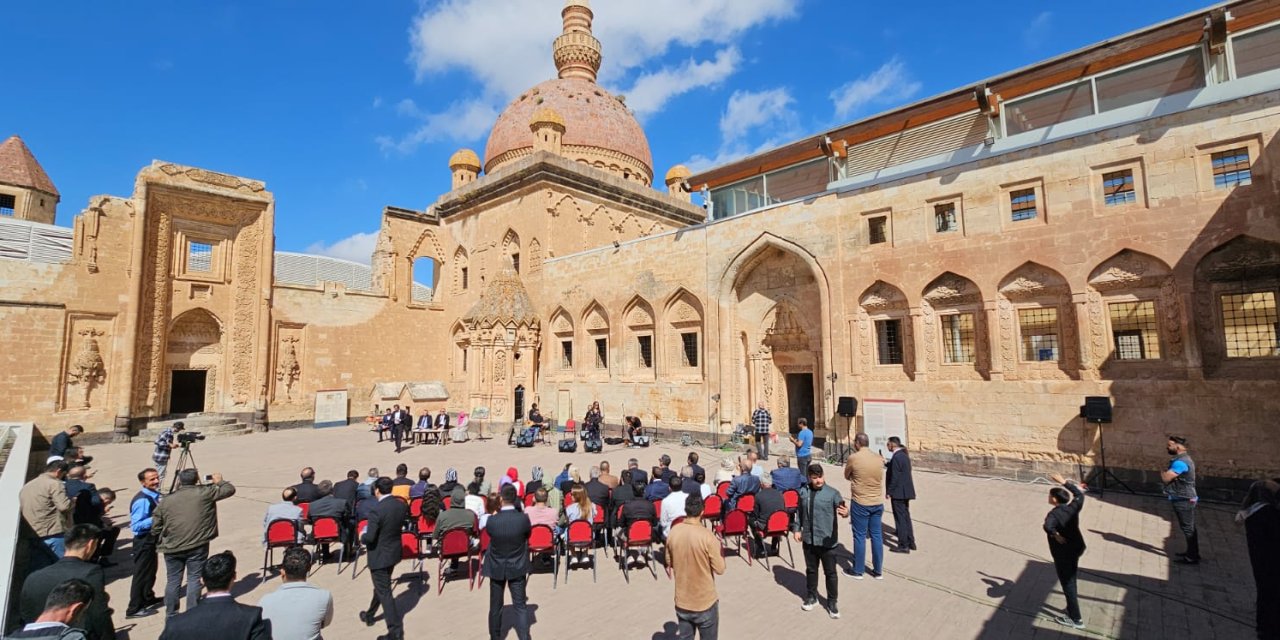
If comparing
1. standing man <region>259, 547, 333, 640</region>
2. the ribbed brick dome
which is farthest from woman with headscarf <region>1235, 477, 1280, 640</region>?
the ribbed brick dome

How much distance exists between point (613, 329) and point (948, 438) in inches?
462

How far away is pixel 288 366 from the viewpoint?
23297 millimetres

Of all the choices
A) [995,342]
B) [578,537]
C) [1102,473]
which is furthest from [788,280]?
[578,537]

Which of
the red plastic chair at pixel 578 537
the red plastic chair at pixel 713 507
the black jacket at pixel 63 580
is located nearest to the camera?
the black jacket at pixel 63 580

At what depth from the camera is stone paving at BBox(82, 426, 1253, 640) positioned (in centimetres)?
542

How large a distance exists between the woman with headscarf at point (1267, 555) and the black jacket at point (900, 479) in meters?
3.05

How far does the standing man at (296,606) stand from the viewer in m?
3.39

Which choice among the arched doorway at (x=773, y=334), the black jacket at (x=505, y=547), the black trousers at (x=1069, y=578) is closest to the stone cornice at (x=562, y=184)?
the arched doorway at (x=773, y=334)

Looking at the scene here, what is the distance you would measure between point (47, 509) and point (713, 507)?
725cm

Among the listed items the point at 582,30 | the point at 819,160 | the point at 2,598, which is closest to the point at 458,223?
the point at 582,30

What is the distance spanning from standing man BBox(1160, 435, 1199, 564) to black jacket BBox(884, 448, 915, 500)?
303 centimetres

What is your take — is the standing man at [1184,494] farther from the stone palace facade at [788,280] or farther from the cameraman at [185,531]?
the cameraman at [185,531]

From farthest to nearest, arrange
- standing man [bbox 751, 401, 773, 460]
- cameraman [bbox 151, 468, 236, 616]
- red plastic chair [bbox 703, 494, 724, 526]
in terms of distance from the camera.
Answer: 1. standing man [bbox 751, 401, 773, 460]
2. red plastic chair [bbox 703, 494, 724, 526]
3. cameraman [bbox 151, 468, 236, 616]

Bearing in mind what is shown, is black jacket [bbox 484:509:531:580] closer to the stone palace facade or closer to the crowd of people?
the crowd of people
